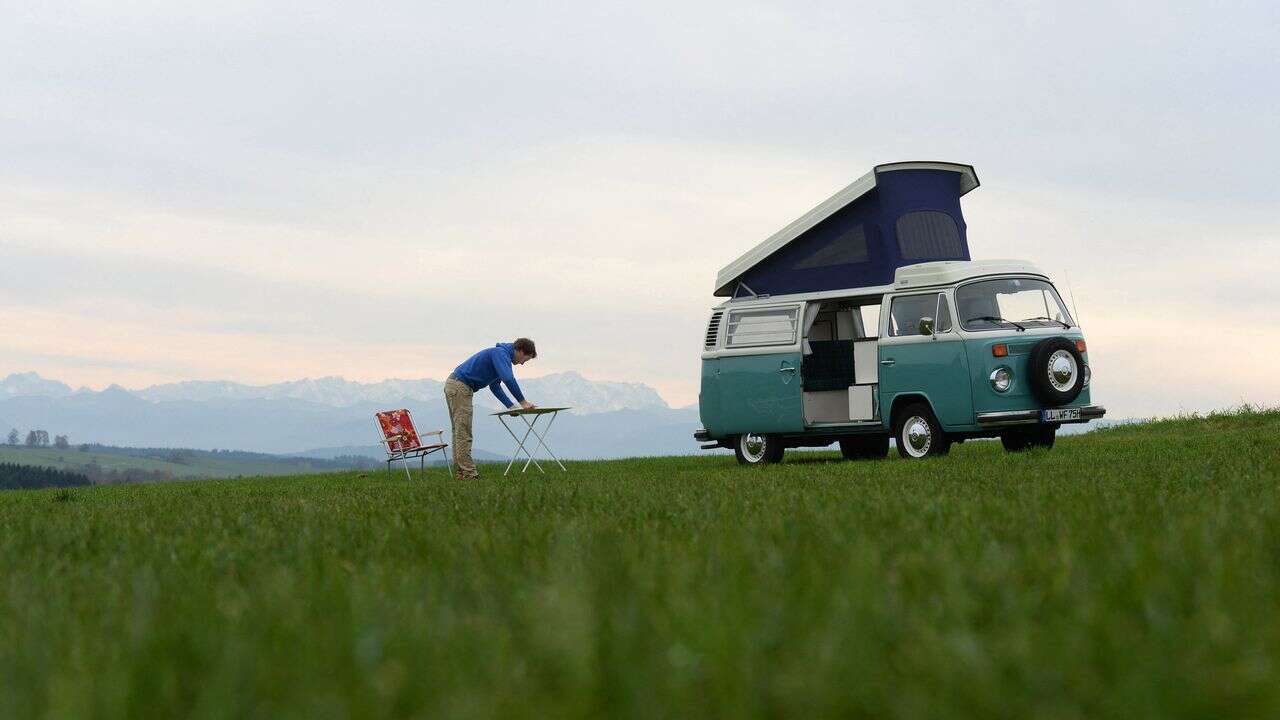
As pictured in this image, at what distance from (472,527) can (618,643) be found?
3.57 m

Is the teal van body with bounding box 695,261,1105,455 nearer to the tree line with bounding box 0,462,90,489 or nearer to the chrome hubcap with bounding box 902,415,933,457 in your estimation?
the chrome hubcap with bounding box 902,415,933,457

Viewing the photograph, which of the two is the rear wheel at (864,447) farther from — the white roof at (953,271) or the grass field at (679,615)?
the grass field at (679,615)

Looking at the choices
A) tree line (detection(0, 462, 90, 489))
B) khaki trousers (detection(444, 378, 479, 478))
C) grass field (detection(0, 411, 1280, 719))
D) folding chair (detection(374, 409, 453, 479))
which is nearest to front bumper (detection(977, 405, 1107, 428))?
khaki trousers (detection(444, 378, 479, 478))

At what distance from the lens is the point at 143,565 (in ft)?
16.3

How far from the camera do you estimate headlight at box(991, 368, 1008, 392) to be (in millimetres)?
14359

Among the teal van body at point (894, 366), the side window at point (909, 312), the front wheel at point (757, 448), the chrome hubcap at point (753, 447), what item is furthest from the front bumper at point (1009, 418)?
the chrome hubcap at point (753, 447)

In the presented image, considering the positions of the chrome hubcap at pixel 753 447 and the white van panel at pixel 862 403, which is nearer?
the white van panel at pixel 862 403

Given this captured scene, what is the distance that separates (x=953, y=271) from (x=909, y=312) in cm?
80

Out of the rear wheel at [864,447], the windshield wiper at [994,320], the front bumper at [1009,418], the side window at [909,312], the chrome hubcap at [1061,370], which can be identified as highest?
the side window at [909,312]

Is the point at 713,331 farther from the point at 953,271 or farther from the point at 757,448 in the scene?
the point at 953,271

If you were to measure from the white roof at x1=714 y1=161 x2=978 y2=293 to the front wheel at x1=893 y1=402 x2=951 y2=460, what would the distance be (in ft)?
10.3

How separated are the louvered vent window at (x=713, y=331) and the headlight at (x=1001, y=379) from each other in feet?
14.4

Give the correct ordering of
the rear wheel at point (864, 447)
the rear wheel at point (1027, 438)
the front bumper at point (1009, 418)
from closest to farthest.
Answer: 1. the front bumper at point (1009, 418)
2. the rear wheel at point (1027, 438)
3. the rear wheel at point (864, 447)

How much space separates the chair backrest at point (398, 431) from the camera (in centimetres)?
1891
